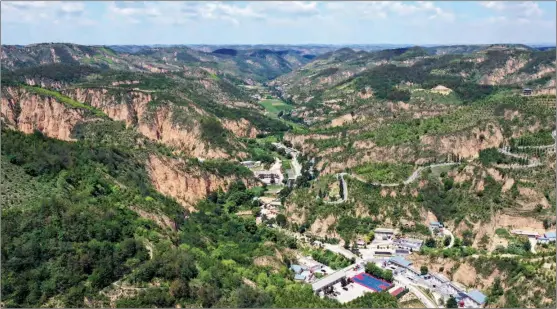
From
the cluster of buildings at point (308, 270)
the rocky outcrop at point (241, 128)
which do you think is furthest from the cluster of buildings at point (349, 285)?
the rocky outcrop at point (241, 128)

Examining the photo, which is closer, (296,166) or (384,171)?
(384,171)

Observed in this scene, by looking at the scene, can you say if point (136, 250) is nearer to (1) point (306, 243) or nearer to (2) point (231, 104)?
(1) point (306, 243)

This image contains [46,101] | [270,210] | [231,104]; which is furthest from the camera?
[231,104]

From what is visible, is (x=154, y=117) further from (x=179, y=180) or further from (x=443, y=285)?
(x=443, y=285)

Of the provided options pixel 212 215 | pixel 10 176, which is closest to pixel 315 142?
pixel 212 215

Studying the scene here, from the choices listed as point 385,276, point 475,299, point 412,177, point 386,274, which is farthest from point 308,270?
point 412,177

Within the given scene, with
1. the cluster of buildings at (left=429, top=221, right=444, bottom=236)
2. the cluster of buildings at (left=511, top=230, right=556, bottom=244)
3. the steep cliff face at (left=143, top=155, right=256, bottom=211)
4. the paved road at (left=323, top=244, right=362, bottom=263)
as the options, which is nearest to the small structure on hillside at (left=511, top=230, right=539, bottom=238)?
the cluster of buildings at (left=511, top=230, right=556, bottom=244)
